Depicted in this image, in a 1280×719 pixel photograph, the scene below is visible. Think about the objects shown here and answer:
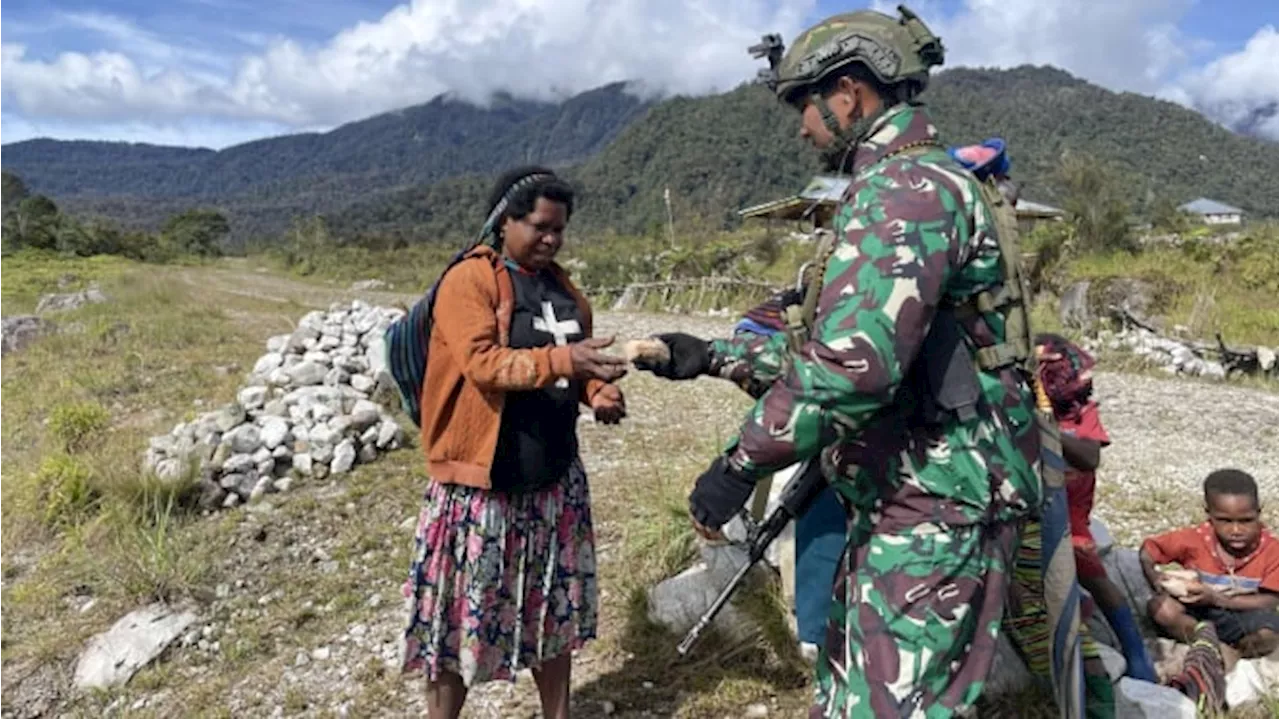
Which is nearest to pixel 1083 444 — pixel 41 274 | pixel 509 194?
pixel 509 194

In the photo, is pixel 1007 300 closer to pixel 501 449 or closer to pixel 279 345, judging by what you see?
pixel 501 449

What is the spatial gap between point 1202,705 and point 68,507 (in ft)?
17.5

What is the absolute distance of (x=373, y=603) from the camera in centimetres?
415

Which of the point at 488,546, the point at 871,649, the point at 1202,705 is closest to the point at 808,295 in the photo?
the point at 871,649

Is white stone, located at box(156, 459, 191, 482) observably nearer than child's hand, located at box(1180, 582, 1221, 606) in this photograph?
No

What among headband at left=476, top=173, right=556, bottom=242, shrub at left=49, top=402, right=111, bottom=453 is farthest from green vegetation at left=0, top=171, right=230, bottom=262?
headband at left=476, top=173, right=556, bottom=242

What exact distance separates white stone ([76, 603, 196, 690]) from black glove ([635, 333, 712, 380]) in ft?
8.82

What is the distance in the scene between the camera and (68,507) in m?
5.27

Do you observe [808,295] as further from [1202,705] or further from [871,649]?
[1202,705]

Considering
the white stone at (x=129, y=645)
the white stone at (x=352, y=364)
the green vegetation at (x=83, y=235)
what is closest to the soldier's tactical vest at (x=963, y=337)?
the white stone at (x=129, y=645)

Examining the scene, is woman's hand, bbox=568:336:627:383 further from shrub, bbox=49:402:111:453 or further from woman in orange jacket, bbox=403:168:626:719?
shrub, bbox=49:402:111:453

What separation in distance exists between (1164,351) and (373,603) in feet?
30.5

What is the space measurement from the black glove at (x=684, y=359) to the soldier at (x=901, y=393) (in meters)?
0.39

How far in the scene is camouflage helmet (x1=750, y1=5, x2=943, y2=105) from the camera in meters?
1.74
